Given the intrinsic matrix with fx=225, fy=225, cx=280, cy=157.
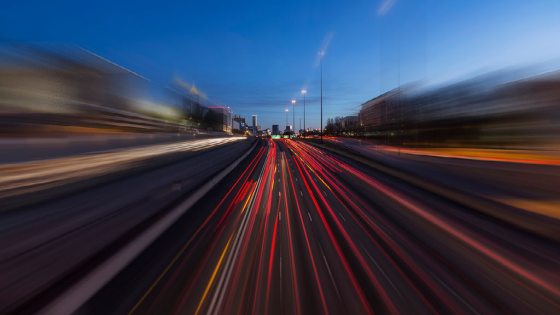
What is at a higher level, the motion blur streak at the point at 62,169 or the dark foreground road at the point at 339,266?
the motion blur streak at the point at 62,169

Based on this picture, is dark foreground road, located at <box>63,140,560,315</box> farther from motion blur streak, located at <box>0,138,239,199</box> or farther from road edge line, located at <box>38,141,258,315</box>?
motion blur streak, located at <box>0,138,239,199</box>

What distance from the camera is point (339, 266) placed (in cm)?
652

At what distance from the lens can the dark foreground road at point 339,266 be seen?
491 cm

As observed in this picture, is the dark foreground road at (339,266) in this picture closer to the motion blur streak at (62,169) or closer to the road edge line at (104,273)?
the road edge line at (104,273)

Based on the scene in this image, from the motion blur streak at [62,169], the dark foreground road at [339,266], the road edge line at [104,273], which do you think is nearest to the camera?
the road edge line at [104,273]

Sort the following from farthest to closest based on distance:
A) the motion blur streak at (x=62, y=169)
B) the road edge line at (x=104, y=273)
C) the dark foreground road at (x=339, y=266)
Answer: the motion blur streak at (x=62, y=169) → the dark foreground road at (x=339, y=266) → the road edge line at (x=104, y=273)

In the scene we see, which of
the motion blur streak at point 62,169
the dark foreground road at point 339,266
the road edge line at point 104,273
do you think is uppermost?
the motion blur streak at point 62,169

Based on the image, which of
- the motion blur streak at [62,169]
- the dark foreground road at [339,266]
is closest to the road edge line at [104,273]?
the dark foreground road at [339,266]

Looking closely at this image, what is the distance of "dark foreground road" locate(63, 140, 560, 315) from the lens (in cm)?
491

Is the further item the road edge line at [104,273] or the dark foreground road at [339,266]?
the dark foreground road at [339,266]

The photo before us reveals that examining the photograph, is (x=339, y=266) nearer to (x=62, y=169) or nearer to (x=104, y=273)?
(x=104, y=273)

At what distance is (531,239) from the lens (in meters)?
8.15

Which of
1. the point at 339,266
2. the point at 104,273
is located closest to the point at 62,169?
the point at 104,273

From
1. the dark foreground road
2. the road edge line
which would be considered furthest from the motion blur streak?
the dark foreground road
